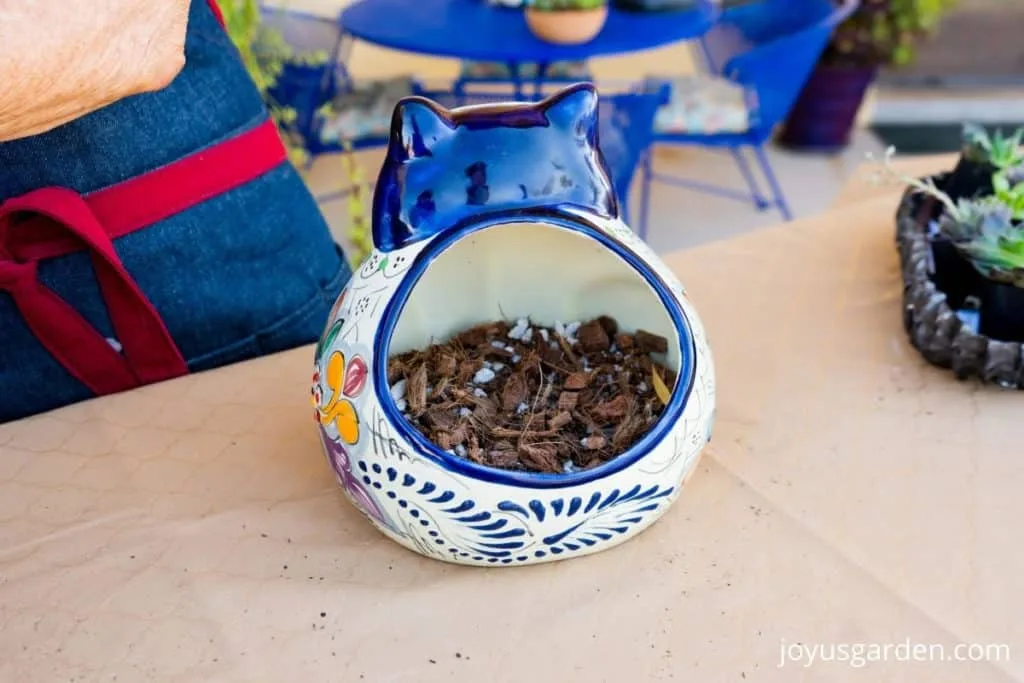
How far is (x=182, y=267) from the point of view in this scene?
3.00ft

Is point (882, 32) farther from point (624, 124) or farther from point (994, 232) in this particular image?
point (994, 232)

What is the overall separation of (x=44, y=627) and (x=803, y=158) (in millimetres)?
3120

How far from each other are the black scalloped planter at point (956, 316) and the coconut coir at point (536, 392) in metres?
0.32

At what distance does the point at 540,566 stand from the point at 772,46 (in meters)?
2.02

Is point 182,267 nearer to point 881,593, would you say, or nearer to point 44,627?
point 44,627

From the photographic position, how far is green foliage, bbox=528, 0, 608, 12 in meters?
2.20

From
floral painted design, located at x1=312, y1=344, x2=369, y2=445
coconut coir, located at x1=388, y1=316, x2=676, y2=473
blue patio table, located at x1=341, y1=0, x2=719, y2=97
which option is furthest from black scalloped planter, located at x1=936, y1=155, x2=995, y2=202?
blue patio table, located at x1=341, y1=0, x2=719, y2=97

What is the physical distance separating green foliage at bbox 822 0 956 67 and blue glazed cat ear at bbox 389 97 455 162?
9.32ft

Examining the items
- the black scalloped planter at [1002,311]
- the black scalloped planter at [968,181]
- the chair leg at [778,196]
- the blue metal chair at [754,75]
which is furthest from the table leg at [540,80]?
the black scalloped planter at [1002,311]

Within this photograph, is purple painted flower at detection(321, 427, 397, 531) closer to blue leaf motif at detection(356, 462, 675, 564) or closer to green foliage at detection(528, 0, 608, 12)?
blue leaf motif at detection(356, 462, 675, 564)

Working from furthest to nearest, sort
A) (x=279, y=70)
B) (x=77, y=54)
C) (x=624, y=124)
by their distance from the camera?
1. (x=279, y=70)
2. (x=624, y=124)
3. (x=77, y=54)

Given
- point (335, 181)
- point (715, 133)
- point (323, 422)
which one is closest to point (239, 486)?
point (323, 422)

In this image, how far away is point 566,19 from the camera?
2.20m

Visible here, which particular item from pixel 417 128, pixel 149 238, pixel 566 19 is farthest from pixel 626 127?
pixel 417 128
